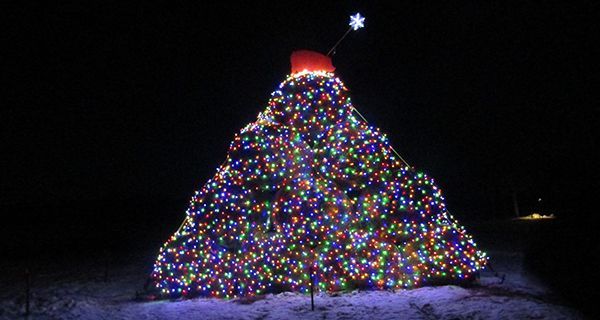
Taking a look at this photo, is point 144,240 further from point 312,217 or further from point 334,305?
point 334,305

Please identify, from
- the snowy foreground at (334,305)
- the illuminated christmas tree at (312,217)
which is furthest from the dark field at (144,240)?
the illuminated christmas tree at (312,217)

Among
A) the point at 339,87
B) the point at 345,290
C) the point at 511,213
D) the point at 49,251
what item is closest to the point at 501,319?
the point at 345,290

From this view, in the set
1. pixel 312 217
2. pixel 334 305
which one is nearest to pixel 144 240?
pixel 312 217

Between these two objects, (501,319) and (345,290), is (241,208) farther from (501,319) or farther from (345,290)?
(501,319)

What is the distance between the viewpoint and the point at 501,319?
6.21m

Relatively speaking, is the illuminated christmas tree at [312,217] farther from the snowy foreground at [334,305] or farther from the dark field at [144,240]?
the dark field at [144,240]

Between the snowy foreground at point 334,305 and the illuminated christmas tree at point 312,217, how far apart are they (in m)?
0.41

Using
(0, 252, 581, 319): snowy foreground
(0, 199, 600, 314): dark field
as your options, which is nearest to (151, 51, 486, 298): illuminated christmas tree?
(0, 252, 581, 319): snowy foreground

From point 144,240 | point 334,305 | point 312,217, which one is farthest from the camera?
point 144,240

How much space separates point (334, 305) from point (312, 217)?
70.7 inches

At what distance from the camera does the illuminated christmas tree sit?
817cm

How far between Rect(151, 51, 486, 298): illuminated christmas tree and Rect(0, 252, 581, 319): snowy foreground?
41 cm

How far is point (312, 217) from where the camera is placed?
8453 millimetres

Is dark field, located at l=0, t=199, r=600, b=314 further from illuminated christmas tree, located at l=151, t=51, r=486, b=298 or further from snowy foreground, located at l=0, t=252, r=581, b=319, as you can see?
illuminated christmas tree, located at l=151, t=51, r=486, b=298
